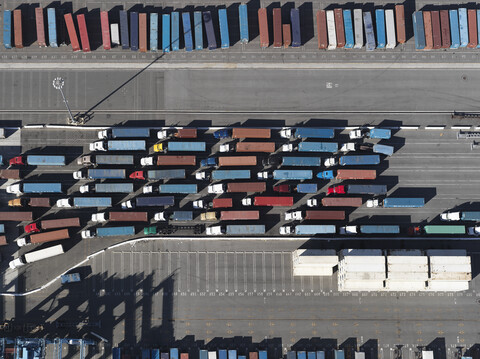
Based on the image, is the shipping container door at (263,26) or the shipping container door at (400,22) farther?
the shipping container door at (400,22)

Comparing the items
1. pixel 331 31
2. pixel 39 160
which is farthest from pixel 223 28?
pixel 39 160

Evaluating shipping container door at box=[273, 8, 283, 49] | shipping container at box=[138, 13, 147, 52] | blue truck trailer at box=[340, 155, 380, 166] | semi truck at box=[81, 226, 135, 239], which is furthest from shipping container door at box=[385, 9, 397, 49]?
semi truck at box=[81, 226, 135, 239]

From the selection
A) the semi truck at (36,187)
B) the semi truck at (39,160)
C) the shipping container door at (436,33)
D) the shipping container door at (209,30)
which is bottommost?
the semi truck at (36,187)

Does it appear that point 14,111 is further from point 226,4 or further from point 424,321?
point 424,321

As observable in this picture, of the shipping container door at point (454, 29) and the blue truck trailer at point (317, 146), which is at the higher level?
the shipping container door at point (454, 29)

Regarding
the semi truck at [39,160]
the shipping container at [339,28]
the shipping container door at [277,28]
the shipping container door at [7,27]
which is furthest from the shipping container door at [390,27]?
the shipping container door at [7,27]

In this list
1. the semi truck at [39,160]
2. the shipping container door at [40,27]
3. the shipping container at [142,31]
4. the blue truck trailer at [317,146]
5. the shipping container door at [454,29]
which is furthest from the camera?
the shipping container door at [454,29]

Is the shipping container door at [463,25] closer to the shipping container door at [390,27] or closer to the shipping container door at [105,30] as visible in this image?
the shipping container door at [390,27]
